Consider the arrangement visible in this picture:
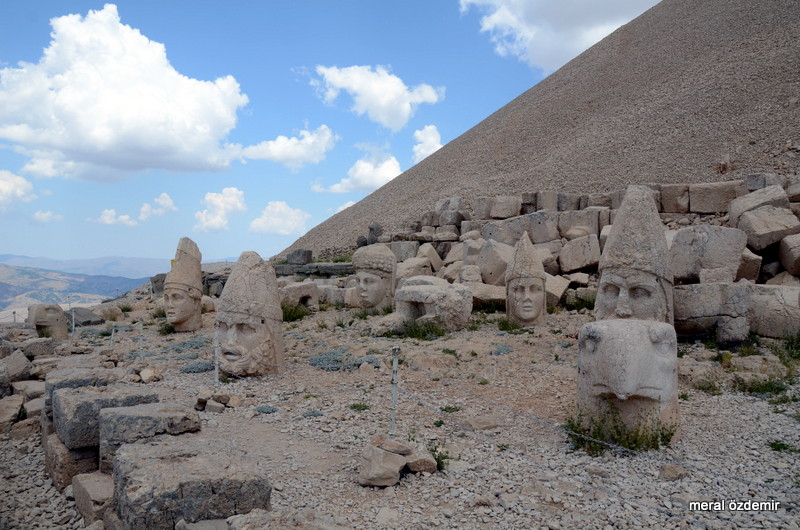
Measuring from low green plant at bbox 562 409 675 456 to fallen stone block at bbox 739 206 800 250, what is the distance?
8021 millimetres

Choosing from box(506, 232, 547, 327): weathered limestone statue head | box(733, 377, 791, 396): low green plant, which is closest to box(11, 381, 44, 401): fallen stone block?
box(506, 232, 547, 327): weathered limestone statue head

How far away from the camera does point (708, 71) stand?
2845 centimetres


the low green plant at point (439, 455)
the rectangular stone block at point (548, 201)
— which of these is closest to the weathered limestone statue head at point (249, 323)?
the low green plant at point (439, 455)

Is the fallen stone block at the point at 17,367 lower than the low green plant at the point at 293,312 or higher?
lower

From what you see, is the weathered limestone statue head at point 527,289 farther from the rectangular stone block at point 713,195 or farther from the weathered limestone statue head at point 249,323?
the rectangular stone block at point 713,195

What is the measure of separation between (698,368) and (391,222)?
1965 centimetres

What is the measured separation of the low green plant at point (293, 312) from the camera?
44.1 feet

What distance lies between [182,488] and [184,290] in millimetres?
9066

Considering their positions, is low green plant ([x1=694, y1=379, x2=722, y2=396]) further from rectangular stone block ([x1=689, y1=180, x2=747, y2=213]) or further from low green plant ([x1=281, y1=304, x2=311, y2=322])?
rectangular stone block ([x1=689, y1=180, x2=747, y2=213])

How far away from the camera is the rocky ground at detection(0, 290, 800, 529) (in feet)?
14.1

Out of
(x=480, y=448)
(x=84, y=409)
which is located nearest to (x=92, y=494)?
(x=84, y=409)

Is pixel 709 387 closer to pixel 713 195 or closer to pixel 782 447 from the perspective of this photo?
pixel 782 447

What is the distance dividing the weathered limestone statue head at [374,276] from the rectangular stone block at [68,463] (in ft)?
24.5

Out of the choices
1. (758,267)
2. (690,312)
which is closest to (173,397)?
(690,312)
